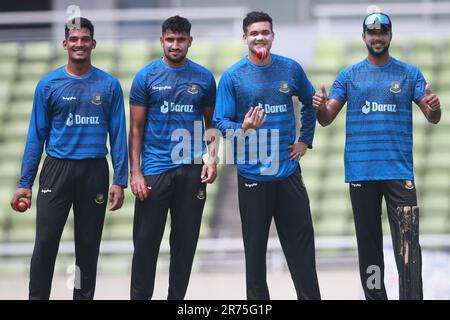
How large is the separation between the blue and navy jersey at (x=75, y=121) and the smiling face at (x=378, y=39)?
5.65 ft

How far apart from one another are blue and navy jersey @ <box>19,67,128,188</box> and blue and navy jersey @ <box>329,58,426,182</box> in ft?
5.08

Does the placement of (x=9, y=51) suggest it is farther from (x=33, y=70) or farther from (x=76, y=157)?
(x=76, y=157)

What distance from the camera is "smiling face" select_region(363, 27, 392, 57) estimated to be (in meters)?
7.84

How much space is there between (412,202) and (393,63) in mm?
947

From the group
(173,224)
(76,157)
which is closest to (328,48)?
(173,224)

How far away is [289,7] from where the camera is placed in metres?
15.8

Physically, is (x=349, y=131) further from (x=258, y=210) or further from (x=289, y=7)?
(x=289, y=7)

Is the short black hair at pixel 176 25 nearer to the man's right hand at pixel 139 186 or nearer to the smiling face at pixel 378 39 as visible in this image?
the man's right hand at pixel 139 186

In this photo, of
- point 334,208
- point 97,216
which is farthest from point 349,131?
point 334,208

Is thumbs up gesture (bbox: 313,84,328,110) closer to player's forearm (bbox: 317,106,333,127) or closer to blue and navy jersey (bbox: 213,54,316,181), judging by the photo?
player's forearm (bbox: 317,106,333,127)

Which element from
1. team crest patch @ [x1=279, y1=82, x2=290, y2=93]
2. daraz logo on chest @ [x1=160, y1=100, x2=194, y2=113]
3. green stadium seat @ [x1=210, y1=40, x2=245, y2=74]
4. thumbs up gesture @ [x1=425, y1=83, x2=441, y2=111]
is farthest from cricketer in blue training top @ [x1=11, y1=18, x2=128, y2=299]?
green stadium seat @ [x1=210, y1=40, x2=245, y2=74]

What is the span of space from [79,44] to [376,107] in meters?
2.01

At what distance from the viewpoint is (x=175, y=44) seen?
796cm
